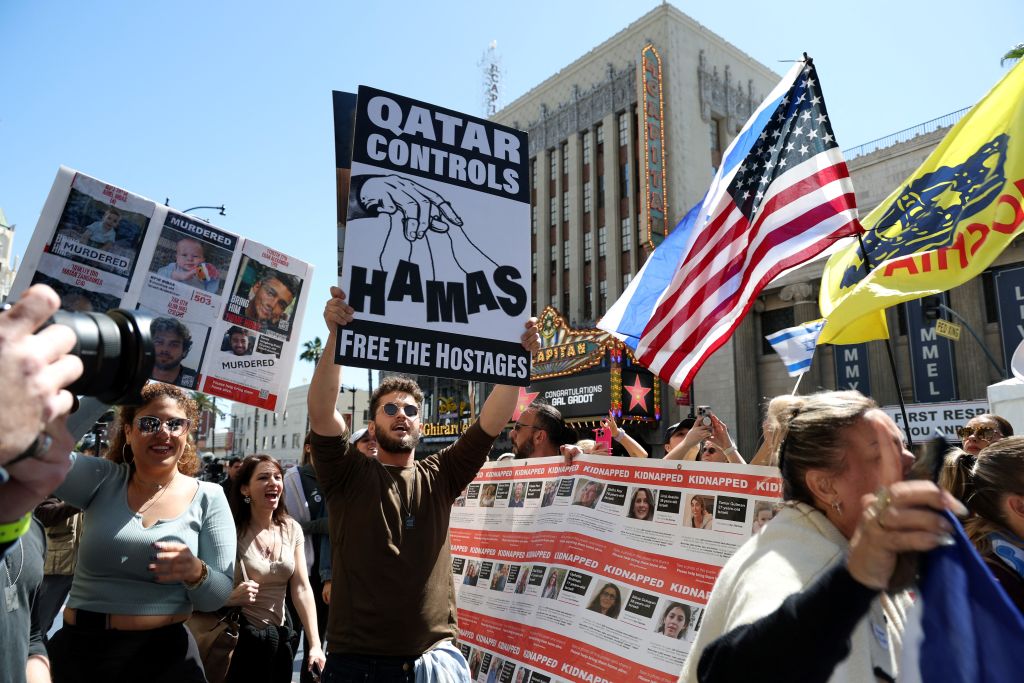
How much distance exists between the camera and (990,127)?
4.79 meters

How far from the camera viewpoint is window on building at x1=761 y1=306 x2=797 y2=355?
27047mm

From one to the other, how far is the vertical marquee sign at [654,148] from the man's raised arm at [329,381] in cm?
3071

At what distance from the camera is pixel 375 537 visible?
3.23 m

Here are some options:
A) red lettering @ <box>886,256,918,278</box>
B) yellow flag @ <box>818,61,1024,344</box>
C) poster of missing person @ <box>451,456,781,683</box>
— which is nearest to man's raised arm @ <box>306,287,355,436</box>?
poster of missing person @ <box>451,456,781,683</box>

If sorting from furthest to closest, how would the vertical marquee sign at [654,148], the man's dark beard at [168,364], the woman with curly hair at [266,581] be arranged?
the vertical marquee sign at [654,148] < the woman with curly hair at [266,581] < the man's dark beard at [168,364]

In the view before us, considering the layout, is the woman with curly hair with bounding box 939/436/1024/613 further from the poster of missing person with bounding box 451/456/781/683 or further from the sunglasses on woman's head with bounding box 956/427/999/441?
the sunglasses on woman's head with bounding box 956/427/999/441

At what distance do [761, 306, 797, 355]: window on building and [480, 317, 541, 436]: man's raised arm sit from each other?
82.9 feet

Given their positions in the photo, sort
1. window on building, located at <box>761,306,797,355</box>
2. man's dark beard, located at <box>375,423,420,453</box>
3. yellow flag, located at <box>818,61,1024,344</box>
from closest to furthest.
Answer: man's dark beard, located at <box>375,423,420,453</box> → yellow flag, located at <box>818,61,1024,344</box> → window on building, located at <box>761,306,797,355</box>

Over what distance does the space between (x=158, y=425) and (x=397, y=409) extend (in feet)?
3.70

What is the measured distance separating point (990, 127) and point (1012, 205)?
662mm

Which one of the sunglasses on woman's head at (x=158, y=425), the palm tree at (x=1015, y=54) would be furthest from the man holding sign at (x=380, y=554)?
the palm tree at (x=1015, y=54)

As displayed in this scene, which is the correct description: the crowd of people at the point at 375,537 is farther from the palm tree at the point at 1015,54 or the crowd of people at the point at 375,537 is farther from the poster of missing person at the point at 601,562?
the palm tree at the point at 1015,54

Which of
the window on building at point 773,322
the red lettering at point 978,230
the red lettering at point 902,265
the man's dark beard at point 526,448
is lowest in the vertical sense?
the man's dark beard at point 526,448

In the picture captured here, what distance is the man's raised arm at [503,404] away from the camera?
368cm
